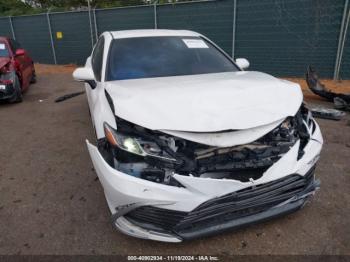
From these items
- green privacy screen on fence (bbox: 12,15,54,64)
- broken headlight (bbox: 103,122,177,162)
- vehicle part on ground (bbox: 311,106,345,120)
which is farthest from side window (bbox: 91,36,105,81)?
green privacy screen on fence (bbox: 12,15,54,64)

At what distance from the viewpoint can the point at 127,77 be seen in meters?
3.04

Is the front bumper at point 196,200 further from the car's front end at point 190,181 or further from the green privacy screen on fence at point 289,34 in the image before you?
the green privacy screen on fence at point 289,34

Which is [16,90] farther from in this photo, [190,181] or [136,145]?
[190,181]

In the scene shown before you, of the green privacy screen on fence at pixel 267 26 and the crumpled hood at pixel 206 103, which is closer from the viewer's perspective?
the crumpled hood at pixel 206 103

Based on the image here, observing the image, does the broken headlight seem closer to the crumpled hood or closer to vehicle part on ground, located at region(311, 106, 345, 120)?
the crumpled hood

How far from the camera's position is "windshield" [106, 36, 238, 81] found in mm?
3133

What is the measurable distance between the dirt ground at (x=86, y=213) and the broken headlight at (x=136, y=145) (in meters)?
0.75

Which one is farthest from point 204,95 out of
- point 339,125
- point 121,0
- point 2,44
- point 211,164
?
point 121,0

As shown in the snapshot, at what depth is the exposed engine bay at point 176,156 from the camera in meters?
1.94

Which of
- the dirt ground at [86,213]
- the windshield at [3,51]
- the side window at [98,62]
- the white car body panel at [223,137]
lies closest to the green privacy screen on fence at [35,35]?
the windshield at [3,51]

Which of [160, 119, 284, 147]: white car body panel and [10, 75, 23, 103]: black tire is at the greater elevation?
[160, 119, 284, 147]: white car body panel

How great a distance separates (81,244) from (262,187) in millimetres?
1460

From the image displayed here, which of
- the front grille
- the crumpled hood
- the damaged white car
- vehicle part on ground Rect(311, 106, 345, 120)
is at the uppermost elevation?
the crumpled hood

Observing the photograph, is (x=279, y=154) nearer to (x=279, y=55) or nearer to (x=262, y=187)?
(x=262, y=187)
